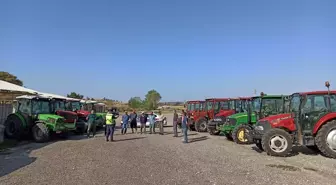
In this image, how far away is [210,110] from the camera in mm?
22062

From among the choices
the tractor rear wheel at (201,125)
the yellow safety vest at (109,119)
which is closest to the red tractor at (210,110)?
the tractor rear wheel at (201,125)

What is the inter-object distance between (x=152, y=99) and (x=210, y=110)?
195ft

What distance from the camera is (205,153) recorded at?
39.2ft

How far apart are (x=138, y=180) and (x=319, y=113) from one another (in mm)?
6936

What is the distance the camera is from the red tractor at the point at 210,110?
68.8 ft

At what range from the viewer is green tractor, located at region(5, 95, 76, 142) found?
1625 centimetres

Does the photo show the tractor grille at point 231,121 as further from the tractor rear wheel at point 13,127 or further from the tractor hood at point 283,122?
the tractor rear wheel at point 13,127

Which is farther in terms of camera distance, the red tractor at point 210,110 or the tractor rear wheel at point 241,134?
the red tractor at point 210,110

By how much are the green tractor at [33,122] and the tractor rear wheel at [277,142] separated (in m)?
10.5

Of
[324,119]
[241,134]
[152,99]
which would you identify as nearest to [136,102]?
[152,99]

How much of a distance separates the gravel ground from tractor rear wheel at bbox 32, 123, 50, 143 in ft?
11.1

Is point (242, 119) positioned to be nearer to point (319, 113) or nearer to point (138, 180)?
point (319, 113)

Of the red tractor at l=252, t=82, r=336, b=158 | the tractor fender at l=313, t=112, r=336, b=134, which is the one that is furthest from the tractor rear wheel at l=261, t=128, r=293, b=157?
the tractor fender at l=313, t=112, r=336, b=134

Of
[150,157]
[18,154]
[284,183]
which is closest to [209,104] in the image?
[150,157]
